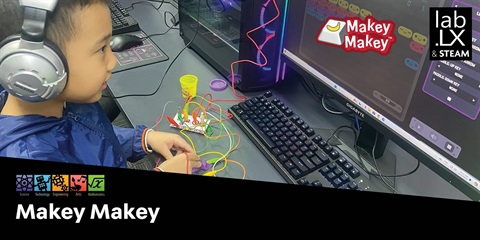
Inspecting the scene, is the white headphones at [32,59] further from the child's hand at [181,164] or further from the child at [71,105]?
the child's hand at [181,164]

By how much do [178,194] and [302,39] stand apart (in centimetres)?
50

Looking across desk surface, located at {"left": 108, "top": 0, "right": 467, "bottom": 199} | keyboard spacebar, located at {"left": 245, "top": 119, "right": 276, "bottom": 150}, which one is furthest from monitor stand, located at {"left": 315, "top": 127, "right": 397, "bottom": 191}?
keyboard spacebar, located at {"left": 245, "top": 119, "right": 276, "bottom": 150}

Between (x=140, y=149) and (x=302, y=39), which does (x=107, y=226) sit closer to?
(x=140, y=149)

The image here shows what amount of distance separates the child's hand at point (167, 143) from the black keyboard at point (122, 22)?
0.57 metres

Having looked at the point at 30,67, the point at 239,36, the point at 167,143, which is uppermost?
the point at 30,67

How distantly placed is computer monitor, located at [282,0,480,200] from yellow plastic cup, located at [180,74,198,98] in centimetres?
33

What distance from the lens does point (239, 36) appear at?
1.05 metres

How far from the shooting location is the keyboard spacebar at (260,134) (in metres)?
0.87

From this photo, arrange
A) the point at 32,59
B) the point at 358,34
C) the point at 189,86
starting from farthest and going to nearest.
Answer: the point at 189,86
the point at 358,34
the point at 32,59

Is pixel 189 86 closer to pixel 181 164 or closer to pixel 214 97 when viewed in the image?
pixel 214 97

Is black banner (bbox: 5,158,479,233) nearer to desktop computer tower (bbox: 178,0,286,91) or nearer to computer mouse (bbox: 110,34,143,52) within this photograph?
desktop computer tower (bbox: 178,0,286,91)

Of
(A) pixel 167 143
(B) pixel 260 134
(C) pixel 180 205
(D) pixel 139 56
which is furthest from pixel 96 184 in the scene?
(D) pixel 139 56

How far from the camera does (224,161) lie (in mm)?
873

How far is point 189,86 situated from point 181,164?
0.27 metres
